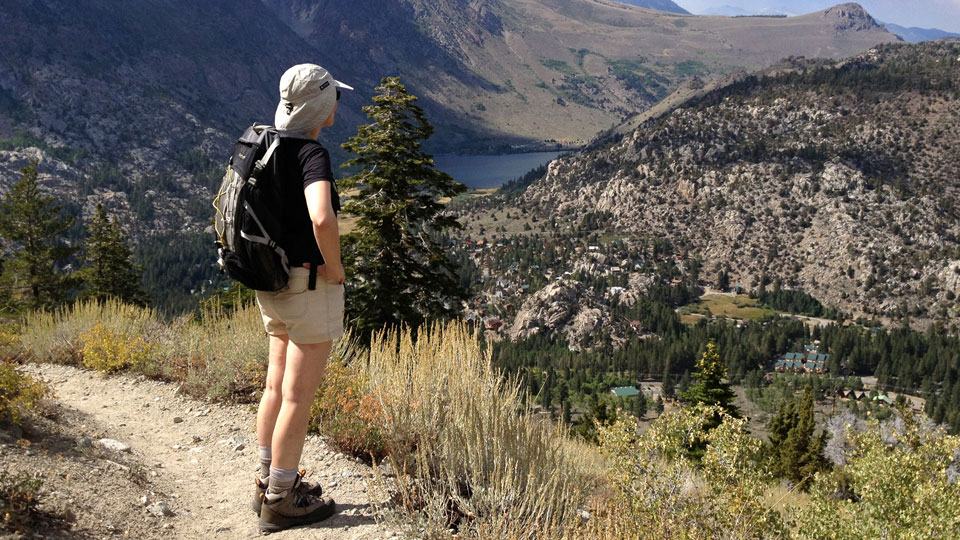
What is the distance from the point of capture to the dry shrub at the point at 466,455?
10.4ft

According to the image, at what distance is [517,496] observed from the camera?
3.23 meters

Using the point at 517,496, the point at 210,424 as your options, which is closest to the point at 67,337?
the point at 210,424

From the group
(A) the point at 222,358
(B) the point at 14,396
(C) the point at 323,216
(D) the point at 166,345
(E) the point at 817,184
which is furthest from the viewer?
(E) the point at 817,184

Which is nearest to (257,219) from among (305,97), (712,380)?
(305,97)

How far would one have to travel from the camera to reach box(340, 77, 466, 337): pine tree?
13.1m

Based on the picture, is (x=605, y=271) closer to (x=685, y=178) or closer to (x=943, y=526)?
(x=685, y=178)

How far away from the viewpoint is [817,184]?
12038 centimetres

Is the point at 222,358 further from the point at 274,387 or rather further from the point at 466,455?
the point at 466,455

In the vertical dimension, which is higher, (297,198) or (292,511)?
(297,198)

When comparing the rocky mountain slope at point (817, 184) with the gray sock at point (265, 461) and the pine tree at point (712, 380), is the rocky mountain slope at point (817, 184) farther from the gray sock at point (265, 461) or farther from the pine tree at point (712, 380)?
the gray sock at point (265, 461)

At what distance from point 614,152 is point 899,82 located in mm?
61379

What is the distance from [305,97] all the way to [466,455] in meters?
2.14

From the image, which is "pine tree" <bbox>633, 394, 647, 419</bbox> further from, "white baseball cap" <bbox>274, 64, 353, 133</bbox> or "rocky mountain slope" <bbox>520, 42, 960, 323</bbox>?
"white baseball cap" <bbox>274, 64, 353, 133</bbox>

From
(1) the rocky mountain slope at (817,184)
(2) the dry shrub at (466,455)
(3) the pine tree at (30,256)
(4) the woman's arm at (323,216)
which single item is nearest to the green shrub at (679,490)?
(2) the dry shrub at (466,455)
